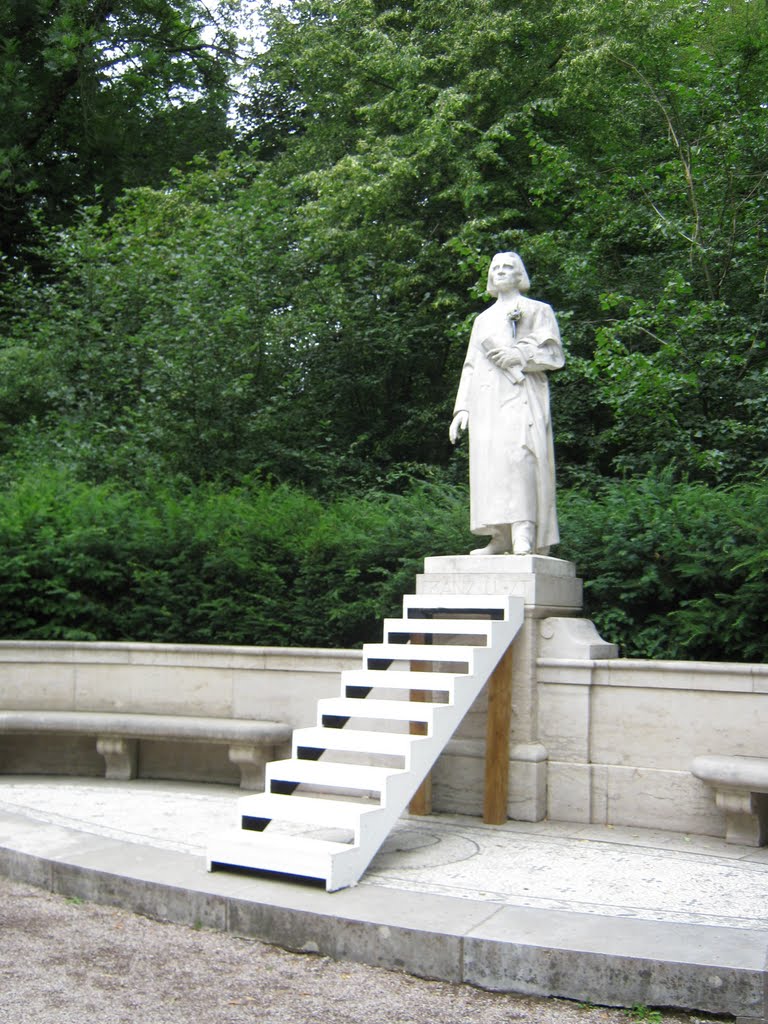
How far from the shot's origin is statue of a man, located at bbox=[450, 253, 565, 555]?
7.32 m

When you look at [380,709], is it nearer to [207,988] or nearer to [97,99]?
[207,988]

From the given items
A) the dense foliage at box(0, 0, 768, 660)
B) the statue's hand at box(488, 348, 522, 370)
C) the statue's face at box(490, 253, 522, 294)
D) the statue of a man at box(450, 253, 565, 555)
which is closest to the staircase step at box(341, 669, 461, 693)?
the statue of a man at box(450, 253, 565, 555)

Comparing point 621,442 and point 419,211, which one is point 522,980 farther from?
point 419,211

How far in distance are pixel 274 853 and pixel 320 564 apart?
3821mm

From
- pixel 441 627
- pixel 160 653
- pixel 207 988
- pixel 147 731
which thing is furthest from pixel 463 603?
pixel 207 988

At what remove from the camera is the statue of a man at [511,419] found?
7.32 meters

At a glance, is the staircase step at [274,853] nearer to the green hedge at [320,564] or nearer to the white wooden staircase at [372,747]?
the white wooden staircase at [372,747]

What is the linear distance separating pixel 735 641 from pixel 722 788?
135 cm

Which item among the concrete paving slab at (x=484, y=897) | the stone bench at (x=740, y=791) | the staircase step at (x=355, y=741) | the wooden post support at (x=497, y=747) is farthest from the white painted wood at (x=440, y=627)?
the stone bench at (x=740, y=791)

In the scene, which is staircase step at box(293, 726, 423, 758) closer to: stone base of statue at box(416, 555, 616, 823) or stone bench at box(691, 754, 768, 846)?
stone base of statue at box(416, 555, 616, 823)

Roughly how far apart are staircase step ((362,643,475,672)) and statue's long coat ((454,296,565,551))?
3.57ft

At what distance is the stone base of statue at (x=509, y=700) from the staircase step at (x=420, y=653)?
19.8 inches

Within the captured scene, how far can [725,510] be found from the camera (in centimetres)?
757

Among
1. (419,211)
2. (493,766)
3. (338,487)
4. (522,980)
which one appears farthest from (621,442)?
(522,980)
